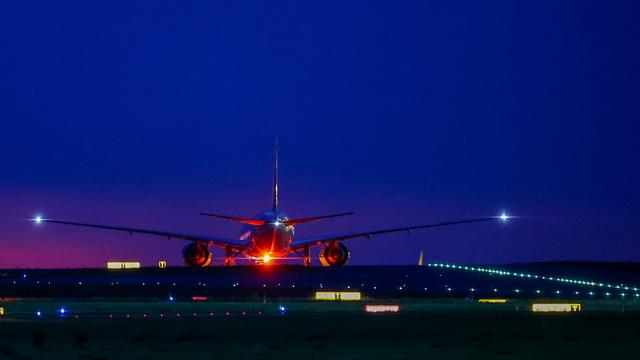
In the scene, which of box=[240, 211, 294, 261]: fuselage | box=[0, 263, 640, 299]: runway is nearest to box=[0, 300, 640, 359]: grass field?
box=[0, 263, 640, 299]: runway

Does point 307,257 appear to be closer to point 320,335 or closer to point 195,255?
point 195,255

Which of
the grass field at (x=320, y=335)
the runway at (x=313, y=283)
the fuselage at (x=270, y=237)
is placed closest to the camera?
the grass field at (x=320, y=335)

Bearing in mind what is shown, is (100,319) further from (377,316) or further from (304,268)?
(304,268)

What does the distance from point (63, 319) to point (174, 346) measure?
27.5 feet

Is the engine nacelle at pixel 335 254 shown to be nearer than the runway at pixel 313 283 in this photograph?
No

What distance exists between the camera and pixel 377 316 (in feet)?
120

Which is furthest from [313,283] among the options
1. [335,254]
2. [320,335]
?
[320,335]

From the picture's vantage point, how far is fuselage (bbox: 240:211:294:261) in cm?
8088

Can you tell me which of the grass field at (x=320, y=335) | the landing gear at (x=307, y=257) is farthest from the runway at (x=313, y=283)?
the grass field at (x=320, y=335)

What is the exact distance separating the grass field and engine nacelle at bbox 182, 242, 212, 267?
135 ft

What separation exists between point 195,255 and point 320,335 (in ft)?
168

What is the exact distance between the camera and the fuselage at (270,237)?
80.9 meters

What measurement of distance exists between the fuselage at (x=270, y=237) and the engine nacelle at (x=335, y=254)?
2661 millimetres

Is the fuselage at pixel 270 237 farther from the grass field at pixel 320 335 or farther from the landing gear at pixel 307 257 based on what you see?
the grass field at pixel 320 335
